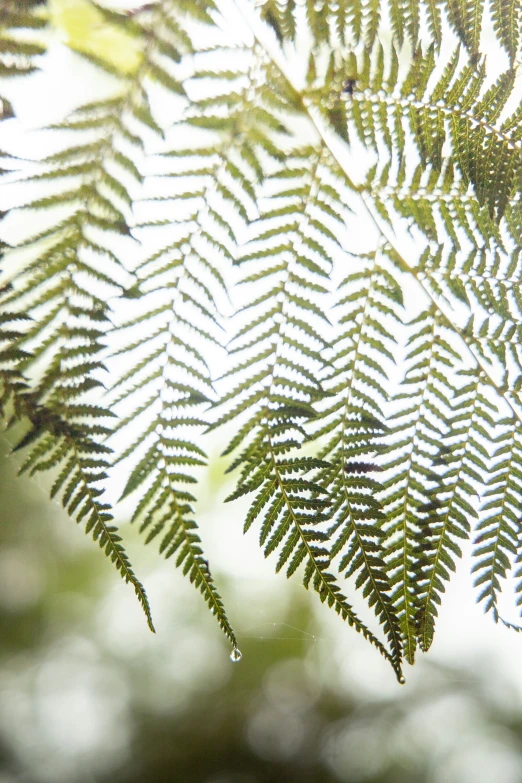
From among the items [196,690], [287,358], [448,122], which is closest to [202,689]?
[196,690]

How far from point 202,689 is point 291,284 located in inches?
128

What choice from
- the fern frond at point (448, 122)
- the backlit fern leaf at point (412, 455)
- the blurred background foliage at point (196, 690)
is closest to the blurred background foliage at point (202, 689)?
the blurred background foliage at point (196, 690)

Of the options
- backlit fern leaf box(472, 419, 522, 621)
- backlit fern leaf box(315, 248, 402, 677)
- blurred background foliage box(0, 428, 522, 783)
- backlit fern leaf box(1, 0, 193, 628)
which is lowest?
blurred background foliage box(0, 428, 522, 783)

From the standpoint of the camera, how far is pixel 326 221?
632mm

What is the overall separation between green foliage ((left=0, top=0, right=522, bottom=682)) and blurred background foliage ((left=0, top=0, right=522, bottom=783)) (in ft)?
7.38

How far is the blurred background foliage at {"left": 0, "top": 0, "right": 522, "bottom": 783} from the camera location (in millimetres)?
2779

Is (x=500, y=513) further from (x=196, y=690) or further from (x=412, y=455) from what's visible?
(x=196, y=690)

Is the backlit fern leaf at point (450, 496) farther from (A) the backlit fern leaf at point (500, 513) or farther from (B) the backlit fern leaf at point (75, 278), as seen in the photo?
(B) the backlit fern leaf at point (75, 278)

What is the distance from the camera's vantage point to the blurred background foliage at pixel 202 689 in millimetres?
2779

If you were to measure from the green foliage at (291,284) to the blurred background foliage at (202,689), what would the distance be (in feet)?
7.38

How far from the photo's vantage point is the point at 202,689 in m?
3.04

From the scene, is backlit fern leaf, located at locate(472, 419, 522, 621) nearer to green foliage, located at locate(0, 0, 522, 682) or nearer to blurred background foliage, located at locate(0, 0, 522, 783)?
green foliage, located at locate(0, 0, 522, 682)

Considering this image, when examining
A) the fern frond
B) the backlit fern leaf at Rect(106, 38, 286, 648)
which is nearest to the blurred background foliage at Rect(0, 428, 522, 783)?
the backlit fern leaf at Rect(106, 38, 286, 648)

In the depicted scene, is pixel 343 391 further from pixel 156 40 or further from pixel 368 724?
pixel 368 724
